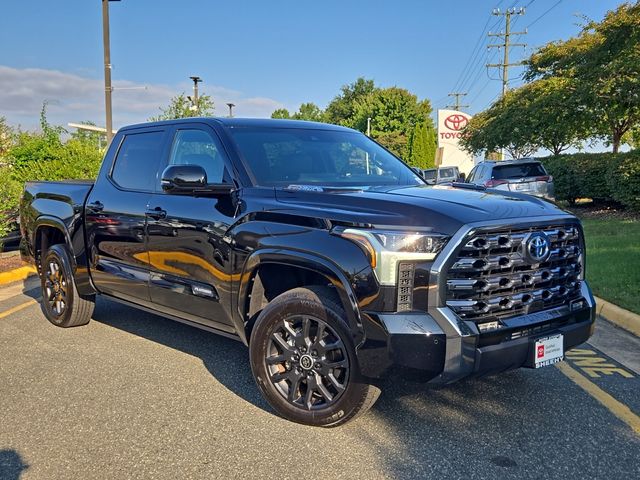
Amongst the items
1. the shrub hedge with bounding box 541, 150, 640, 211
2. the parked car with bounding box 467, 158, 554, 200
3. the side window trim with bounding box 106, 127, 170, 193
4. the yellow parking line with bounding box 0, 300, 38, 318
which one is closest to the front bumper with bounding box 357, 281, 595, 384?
the side window trim with bounding box 106, 127, 170, 193

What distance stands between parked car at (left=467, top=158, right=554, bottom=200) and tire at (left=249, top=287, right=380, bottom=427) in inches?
488

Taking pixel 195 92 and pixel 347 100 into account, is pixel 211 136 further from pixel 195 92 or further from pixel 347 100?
pixel 347 100

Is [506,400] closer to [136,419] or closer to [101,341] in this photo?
[136,419]

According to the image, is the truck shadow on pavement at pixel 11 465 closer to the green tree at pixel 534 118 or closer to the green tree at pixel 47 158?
the green tree at pixel 47 158

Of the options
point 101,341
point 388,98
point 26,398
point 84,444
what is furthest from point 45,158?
point 388,98

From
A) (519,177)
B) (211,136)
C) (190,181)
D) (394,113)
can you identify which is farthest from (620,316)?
(394,113)

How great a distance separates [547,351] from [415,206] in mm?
1130

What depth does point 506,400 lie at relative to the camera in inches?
155

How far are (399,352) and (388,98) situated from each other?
70.2 m

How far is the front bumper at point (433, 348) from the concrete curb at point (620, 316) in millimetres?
3005

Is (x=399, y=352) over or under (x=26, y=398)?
over

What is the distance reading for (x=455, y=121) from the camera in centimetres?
4456

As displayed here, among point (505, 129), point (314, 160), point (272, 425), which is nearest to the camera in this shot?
point (272, 425)

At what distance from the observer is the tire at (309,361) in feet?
10.9
